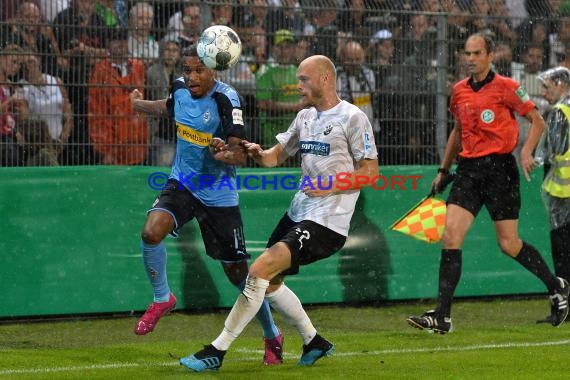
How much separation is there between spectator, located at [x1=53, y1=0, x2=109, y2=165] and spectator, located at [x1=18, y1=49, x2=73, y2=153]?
8 centimetres

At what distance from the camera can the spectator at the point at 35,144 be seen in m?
11.0

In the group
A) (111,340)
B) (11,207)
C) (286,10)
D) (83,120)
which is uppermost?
(286,10)

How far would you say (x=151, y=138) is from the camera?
11.7 metres

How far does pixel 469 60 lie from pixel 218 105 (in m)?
2.51

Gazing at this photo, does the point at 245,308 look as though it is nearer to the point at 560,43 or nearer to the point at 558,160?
the point at 558,160

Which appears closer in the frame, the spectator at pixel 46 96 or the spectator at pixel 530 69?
the spectator at pixel 46 96

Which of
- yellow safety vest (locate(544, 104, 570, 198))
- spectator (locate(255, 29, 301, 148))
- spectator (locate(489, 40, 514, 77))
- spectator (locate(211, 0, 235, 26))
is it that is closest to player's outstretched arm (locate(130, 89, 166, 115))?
spectator (locate(211, 0, 235, 26))

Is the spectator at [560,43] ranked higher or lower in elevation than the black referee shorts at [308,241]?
higher

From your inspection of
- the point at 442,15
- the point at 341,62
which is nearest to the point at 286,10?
the point at 341,62

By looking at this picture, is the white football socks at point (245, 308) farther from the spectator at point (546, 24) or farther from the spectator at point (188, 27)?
the spectator at point (546, 24)

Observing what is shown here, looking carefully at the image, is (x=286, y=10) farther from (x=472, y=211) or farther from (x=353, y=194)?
(x=353, y=194)

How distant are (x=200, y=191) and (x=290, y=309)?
1.32m

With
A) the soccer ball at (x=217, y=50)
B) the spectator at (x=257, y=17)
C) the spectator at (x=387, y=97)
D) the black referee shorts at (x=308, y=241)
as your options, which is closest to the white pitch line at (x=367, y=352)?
the black referee shorts at (x=308, y=241)

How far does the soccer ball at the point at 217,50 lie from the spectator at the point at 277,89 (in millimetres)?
2839
